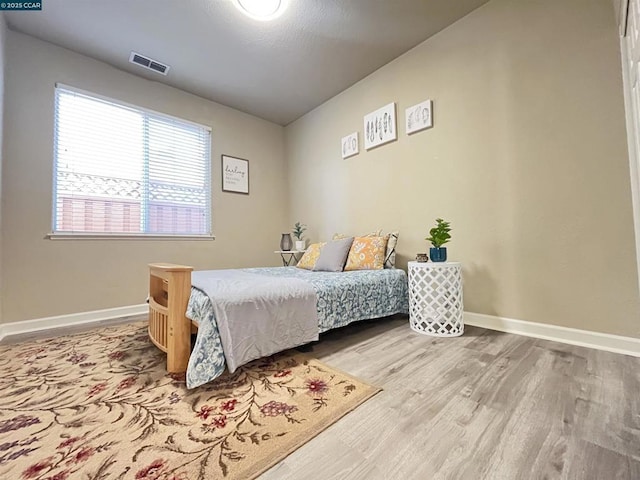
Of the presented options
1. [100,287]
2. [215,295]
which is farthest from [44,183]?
[215,295]

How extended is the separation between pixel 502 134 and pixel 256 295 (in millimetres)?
2297

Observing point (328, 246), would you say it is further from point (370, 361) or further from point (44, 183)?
point (44, 183)

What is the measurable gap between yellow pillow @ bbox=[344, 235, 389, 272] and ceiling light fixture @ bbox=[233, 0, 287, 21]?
2160 mm

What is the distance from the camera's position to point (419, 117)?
8.34 ft

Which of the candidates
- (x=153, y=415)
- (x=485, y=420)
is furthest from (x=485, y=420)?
(x=153, y=415)

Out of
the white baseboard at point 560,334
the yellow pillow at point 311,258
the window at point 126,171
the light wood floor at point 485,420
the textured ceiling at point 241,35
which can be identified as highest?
the textured ceiling at point 241,35

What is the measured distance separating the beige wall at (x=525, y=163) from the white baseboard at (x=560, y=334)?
5 cm

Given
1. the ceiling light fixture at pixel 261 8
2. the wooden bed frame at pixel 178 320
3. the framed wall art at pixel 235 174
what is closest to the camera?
the wooden bed frame at pixel 178 320

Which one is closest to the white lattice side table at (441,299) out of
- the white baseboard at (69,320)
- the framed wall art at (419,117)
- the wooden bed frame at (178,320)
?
the framed wall art at (419,117)

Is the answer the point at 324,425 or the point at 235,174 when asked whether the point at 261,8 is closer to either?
the point at 235,174

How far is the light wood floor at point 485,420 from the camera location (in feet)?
2.68

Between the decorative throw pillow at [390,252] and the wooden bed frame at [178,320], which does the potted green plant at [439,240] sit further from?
the wooden bed frame at [178,320]

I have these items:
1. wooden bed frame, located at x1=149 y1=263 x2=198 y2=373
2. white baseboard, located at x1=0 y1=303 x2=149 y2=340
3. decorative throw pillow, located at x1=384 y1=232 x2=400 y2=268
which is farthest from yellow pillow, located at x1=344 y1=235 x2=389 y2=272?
white baseboard, located at x1=0 y1=303 x2=149 y2=340

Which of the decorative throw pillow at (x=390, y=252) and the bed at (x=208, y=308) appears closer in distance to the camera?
the bed at (x=208, y=308)
